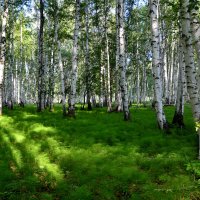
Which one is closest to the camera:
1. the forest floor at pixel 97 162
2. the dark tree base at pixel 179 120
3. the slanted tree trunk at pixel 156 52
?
the forest floor at pixel 97 162

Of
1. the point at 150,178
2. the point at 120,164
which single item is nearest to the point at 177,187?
the point at 150,178

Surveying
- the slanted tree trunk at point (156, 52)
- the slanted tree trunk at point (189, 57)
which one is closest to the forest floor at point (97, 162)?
the slanted tree trunk at point (156, 52)

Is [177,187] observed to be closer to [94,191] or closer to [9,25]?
[94,191]

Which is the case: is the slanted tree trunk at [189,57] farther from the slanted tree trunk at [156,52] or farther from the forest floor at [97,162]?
the slanted tree trunk at [156,52]

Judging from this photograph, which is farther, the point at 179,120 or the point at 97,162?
the point at 179,120

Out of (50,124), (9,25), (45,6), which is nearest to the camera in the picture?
(50,124)

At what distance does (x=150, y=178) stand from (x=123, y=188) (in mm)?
1254

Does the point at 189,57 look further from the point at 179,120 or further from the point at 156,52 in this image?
the point at 179,120

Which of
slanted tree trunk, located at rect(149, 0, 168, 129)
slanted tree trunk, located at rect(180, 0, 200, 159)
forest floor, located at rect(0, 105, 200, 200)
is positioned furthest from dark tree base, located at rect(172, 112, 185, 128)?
slanted tree trunk, located at rect(180, 0, 200, 159)

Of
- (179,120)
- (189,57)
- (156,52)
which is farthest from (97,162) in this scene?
(179,120)

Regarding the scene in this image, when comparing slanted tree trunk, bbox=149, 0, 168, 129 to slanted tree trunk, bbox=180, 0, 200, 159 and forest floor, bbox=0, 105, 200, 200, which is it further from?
slanted tree trunk, bbox=180, 0, 200, 159

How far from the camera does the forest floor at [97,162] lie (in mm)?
11246

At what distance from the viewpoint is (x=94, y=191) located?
1138cm

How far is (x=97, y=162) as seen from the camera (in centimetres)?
1366
